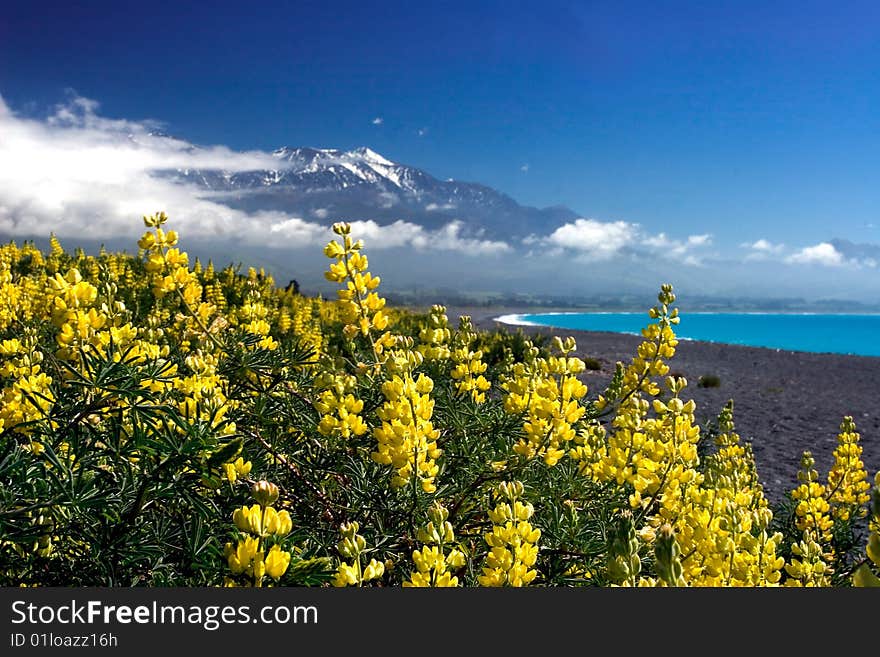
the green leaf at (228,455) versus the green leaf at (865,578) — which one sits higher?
the green leaf at (228,455)

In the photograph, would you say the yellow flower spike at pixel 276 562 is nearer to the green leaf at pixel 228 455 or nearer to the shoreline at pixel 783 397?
the green leaf at pixel 228 455

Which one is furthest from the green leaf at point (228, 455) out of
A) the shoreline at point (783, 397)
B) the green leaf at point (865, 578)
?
the shoreline at point (783, 397)

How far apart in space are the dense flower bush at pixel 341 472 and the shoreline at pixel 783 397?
2.00 meters

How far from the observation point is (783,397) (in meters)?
13.7

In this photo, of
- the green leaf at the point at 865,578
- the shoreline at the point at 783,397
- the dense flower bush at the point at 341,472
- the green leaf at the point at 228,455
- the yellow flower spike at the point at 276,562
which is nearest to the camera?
the green leaf at the point at 865,578

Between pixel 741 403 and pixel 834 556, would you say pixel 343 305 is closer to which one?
pixel 834 556

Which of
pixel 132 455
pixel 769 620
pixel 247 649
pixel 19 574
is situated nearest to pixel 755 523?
pixel 769 620

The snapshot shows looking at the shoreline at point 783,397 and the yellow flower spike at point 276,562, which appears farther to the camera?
the shoreline at point 783,397

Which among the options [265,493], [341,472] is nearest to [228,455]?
[265,493]

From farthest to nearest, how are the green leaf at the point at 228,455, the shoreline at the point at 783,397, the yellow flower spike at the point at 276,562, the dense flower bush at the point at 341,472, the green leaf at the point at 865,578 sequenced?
1. the shoreline at the point at 783,397
2. the dense flower bush at the point at 341,472
3. the green leaf at the point at 228,455
4. the yellow flower spike at the point at 276,562
5. the green leaf at the point at 865,578

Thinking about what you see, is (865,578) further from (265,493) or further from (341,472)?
(341,472)

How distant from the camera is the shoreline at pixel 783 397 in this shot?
798 cm

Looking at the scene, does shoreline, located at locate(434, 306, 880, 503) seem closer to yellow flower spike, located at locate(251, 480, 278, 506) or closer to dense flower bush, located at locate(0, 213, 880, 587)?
dense flower bush, located at locate(0, 213, 880, 587)

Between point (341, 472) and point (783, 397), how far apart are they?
1413cm
